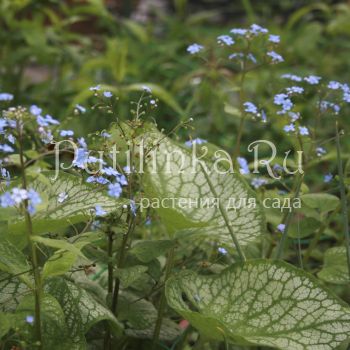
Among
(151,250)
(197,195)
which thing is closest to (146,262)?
(151,250)

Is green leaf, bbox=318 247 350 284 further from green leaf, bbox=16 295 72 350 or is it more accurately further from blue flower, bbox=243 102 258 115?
green leaf, bbox=16 295 72 350

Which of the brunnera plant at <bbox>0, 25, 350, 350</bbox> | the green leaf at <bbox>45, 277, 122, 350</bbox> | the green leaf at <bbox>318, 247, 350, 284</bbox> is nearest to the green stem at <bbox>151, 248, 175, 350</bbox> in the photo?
the brunnera plant at <bbox>0, 25, 350, 350</bbox>

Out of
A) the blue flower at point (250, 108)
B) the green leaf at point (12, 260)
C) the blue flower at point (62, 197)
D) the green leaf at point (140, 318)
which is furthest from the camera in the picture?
the blue flower at point (250, 108)

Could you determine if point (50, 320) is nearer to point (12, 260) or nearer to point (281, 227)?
point (12, 260)

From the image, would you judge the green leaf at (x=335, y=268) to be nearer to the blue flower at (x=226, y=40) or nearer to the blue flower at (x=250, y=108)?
the blue flower at (x=250, y=108)

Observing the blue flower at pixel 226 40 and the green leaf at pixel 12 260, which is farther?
the blue flower at pixel 226 40

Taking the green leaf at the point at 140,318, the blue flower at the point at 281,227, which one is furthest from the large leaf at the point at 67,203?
the blue flower at the point at 281,227

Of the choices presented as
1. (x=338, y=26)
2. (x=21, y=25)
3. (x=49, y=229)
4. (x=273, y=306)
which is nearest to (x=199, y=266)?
(x=273, y=306)
